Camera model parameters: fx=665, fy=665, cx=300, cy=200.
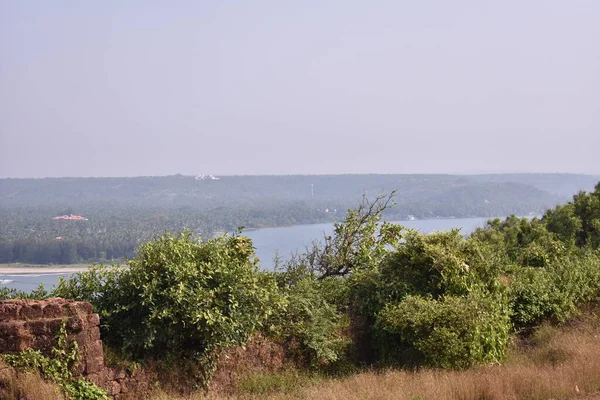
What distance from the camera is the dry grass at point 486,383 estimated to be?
27.3 feet

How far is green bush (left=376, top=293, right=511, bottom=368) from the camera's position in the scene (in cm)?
1009

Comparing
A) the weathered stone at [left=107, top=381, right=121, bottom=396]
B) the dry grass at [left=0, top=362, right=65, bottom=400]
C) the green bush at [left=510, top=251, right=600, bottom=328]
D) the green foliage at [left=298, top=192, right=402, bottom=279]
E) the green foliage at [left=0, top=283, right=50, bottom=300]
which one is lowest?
the weathered stone at [left=107, top=381, right=121, bottom=396]

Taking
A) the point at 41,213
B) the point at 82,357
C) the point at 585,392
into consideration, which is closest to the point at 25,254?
the point at 41,213

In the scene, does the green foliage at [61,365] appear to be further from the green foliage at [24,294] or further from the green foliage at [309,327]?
the green foliage at [309,327]

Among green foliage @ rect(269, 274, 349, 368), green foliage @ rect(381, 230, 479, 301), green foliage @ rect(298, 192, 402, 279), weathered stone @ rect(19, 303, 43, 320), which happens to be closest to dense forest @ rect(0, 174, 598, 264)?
green foliage @ rect(298, 192, 402, 279)

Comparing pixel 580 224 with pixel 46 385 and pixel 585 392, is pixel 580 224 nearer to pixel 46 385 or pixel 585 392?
pixel 585 392

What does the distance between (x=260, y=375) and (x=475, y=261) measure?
4.77m

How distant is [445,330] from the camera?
1012 centimetres

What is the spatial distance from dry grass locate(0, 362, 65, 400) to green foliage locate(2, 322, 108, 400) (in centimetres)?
12

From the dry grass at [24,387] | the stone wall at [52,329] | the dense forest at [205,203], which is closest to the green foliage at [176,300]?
the stone wall at [52,329]

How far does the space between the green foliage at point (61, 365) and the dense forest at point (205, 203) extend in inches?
1336

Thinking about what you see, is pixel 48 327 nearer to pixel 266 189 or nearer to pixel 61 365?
pixel 61 365

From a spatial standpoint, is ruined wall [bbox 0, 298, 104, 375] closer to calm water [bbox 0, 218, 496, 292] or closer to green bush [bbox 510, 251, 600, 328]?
calm water [bbox 0, 218, 496, 292]

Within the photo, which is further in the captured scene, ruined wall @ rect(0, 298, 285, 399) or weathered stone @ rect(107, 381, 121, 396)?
weathered stone @ rect(107, 381, 121, 396)
